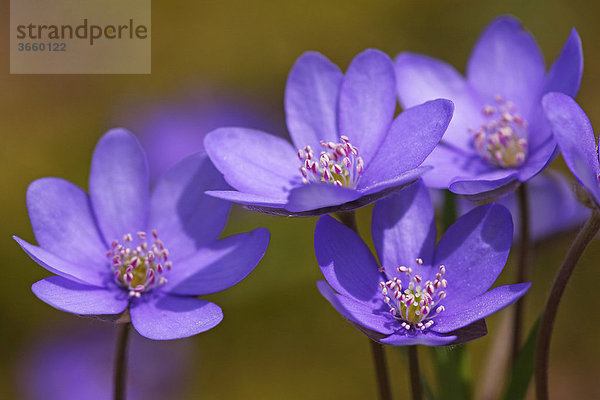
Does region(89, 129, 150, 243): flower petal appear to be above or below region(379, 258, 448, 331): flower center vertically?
above

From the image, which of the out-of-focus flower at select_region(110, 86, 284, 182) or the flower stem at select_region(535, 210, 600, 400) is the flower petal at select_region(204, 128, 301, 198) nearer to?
the flower stem at select_region(535, 210, 600, 400)

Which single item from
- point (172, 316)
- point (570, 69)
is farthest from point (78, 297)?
point (570, 69)

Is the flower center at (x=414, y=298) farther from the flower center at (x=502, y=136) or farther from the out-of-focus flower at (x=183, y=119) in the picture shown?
the out-of-focus flower at (x=183, y=119)

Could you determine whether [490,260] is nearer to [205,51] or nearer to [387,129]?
[387,129]

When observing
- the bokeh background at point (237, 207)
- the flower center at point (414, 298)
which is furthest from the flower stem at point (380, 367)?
the bokeh background at point (237, 207)

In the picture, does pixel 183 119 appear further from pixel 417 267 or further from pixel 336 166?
pixel 417 267

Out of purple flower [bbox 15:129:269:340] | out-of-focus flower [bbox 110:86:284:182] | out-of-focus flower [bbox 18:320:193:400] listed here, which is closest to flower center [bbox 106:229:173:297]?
purple flower [bbox 15:129:269:340]
